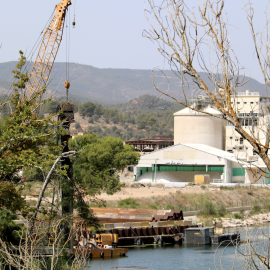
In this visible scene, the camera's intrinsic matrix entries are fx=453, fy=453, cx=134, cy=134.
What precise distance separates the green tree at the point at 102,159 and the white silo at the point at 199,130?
34.1 meters

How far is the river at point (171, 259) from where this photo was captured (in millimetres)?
29969

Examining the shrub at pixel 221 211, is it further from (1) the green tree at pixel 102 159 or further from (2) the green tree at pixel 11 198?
(2) the green tree at pixel 11 198

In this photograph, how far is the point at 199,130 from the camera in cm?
9206

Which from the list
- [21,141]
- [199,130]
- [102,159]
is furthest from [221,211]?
[199,130]

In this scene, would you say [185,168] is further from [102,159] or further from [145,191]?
[102,159]

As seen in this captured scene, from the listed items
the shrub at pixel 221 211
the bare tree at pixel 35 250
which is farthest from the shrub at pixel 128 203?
the bare tree at pixel 35 250

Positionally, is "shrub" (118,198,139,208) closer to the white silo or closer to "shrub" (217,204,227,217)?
"shrub" (217,204,227,217)

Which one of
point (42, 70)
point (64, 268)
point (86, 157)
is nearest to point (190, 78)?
point (64, 268)

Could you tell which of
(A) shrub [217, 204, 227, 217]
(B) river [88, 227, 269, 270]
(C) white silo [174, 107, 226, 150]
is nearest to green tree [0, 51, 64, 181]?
(B) river [88, 227, 269, 270]

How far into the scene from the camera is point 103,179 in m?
51.7

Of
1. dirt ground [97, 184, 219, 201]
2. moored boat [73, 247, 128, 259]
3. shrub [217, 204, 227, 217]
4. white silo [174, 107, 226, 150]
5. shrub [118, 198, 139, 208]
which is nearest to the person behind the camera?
moored boat [73, 247, 128, 259]

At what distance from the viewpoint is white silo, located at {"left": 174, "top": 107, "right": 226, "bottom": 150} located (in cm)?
9156

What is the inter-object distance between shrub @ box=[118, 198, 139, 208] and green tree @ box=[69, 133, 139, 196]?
300 centimetres

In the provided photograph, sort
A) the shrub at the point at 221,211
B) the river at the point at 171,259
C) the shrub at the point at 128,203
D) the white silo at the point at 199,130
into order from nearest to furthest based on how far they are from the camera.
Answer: the river at the point at 171,259 → the shrub at the point at 221,211 → the shrub at the point at 128,203 → the white silo at the point at 199,130
